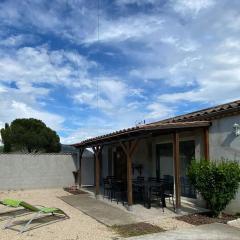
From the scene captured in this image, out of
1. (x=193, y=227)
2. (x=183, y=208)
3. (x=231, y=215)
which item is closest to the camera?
(x=193, y=227)

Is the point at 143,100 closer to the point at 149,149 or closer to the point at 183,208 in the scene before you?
the point at 149,149

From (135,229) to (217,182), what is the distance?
8.51 feet

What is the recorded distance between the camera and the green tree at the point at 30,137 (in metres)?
37.6

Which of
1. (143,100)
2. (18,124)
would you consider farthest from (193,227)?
(18,124)

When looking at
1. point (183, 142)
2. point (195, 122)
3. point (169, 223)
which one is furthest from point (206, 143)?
point (169, 223)

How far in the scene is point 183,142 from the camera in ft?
43.4

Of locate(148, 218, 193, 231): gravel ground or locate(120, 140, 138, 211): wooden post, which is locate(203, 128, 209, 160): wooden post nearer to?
locate(120, 140, 138, 211): wooden post

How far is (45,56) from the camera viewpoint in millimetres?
14602

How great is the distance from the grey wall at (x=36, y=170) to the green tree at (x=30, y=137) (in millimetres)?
17259

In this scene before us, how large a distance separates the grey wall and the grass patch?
1101cm

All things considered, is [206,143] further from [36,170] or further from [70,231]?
[36,170]

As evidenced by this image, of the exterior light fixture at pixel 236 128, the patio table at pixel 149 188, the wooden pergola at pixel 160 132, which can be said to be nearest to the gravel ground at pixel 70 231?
the wooden pergola at pixel 160 132

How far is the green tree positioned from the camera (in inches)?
1481

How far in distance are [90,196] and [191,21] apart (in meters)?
7.95
